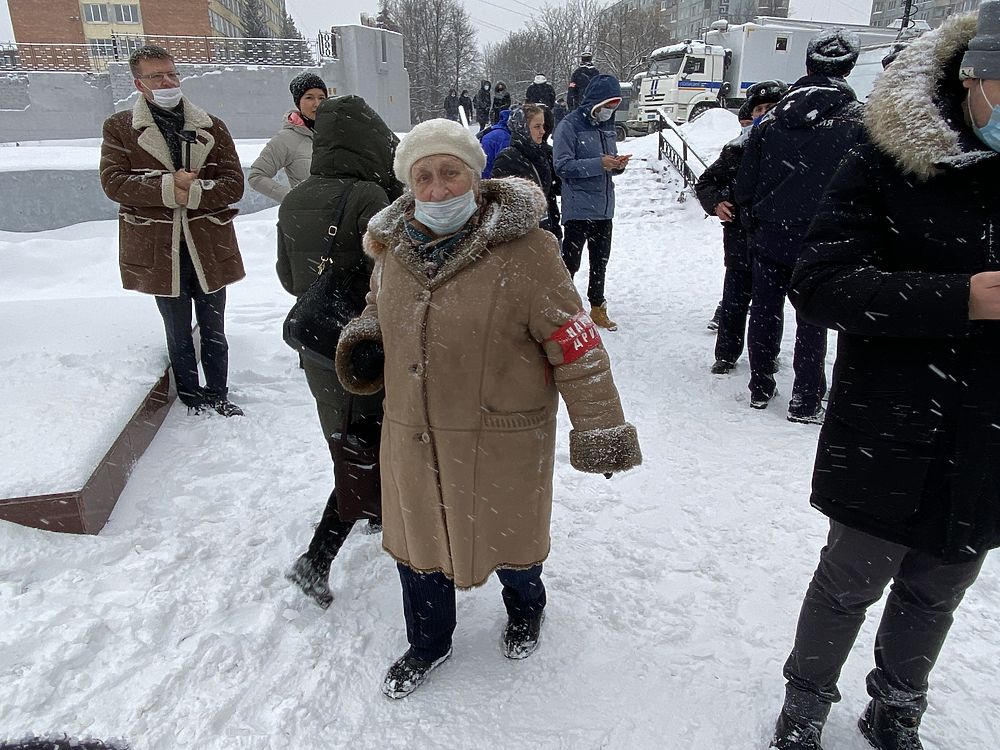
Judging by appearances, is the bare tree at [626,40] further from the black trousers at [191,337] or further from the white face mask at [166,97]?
the black trousers at [191,337]

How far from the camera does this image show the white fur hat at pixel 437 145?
193 centimetres

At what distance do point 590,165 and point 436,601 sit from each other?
4490 mm

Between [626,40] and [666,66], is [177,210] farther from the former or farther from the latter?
[626,40]

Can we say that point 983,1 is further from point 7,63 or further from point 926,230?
point 7,63

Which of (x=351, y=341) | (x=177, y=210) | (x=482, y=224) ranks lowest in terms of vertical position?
(x=351, y=341)

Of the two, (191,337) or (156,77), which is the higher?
(156,77)

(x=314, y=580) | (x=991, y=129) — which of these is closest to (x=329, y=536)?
(x=314, y=580)

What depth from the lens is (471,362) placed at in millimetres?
1900

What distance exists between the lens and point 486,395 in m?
1.94

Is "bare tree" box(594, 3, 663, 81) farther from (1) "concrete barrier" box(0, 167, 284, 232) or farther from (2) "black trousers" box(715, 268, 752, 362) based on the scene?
(2) "black trousers" box(715, 268, 752, 362)

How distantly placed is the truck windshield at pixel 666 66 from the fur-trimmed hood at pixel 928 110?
24.9 meters

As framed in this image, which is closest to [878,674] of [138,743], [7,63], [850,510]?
[850,510]

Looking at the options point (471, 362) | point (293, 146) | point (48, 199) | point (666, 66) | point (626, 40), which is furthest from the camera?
point (626, 40)

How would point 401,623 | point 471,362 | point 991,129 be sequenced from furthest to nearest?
point 401,623 < point 471,362 < point 991,129
